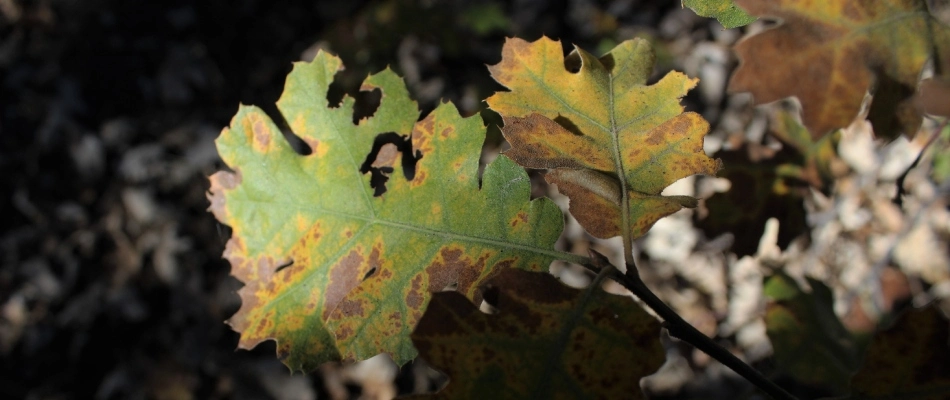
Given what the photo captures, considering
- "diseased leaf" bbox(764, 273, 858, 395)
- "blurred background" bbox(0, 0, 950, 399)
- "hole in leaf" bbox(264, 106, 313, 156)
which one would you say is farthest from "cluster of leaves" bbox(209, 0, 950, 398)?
"blurred background" bbox(0, 0, 950, 399)

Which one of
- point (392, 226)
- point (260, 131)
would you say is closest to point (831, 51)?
point (392, 226)

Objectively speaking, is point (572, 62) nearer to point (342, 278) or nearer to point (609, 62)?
point (609, 62)

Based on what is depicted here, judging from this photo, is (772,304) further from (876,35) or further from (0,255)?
(0,255)

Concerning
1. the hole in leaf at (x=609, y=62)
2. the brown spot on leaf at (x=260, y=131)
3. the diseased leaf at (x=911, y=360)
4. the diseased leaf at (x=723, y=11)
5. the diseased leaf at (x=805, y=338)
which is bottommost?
the diseased leaf at (x=805, y=338)

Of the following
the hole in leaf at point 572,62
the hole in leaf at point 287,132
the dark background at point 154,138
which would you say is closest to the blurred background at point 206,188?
the dark background at point 154,138

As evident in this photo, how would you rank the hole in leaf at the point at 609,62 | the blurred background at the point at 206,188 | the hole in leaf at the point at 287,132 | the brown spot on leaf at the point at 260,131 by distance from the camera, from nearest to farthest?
1. the hole in leaf at the point at 609,62
2. the brown spot on leaf at the point at 260,131
3. the hole in leaf at the point at 287,132
4. the blurred background at the point at 206,188

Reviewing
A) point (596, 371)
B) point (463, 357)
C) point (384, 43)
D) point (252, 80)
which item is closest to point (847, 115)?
point (596, 371)

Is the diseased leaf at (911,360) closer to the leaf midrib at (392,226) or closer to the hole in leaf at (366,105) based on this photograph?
the leaf midrib at (392,226)

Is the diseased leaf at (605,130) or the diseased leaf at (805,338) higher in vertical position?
the diseased leaf at (605,130)
